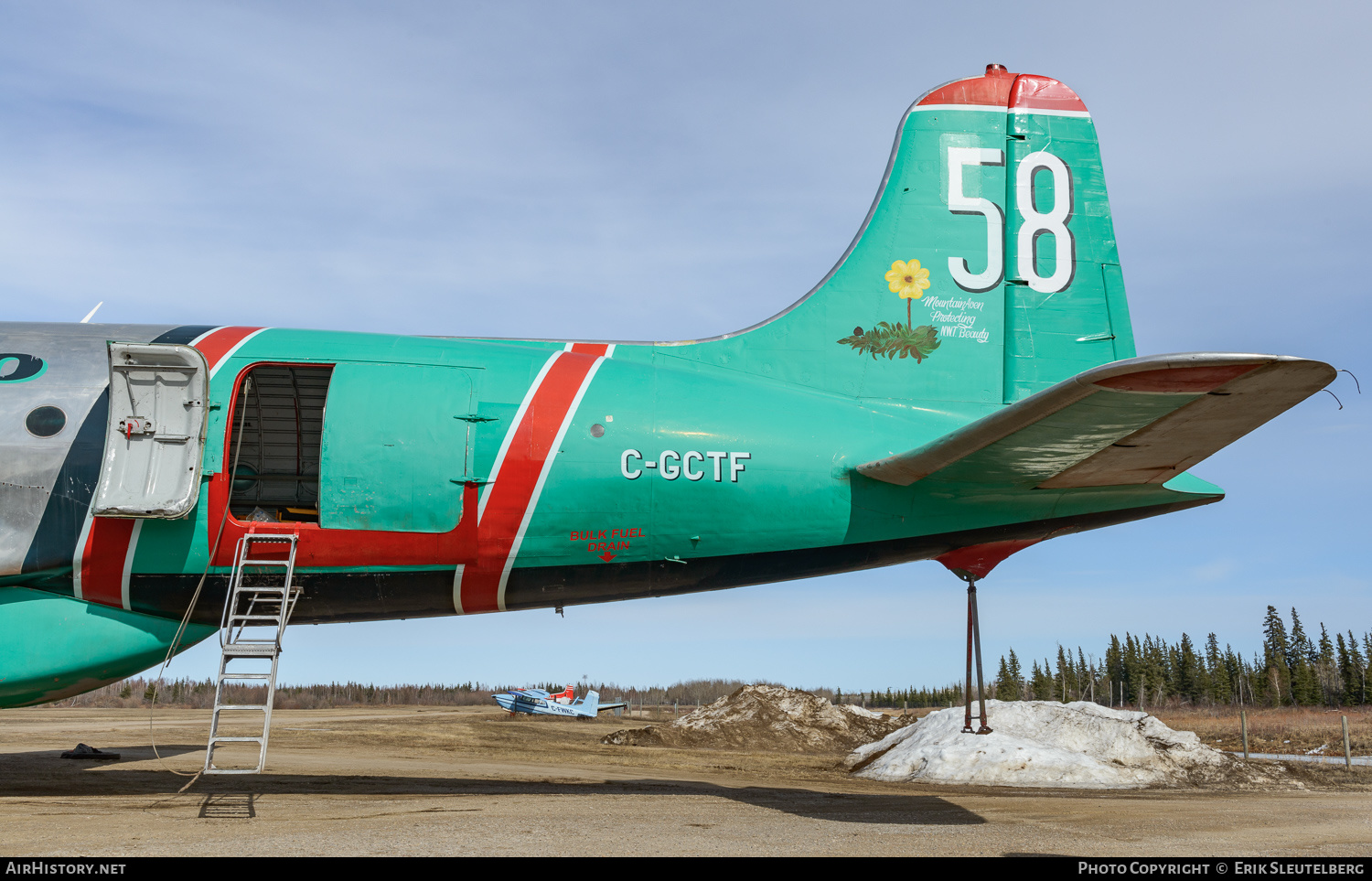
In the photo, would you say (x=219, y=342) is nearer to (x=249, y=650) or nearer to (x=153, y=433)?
(x=153, y=433)

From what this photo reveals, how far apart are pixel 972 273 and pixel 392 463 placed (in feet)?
26.7

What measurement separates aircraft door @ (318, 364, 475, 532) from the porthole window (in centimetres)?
307

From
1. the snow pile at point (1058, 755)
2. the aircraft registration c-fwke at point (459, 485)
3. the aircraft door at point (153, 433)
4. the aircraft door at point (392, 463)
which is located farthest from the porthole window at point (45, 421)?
the snow pile at point (1058, 755)

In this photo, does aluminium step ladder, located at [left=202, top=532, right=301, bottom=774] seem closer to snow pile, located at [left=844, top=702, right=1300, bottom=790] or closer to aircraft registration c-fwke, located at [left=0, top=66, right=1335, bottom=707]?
aircraft registration c-fwke, located at [left=0, top=66, right=1335, bottom=707]

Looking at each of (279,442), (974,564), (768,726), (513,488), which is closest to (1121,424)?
(974,564)

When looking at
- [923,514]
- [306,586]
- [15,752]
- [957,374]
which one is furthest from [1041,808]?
[15,752]

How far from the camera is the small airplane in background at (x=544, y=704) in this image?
44969mm

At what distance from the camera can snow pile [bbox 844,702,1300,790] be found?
53.0 feet

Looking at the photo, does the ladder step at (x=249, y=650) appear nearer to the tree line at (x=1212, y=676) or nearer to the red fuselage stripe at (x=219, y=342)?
the red fuselage stripe at (x=219, y=342)

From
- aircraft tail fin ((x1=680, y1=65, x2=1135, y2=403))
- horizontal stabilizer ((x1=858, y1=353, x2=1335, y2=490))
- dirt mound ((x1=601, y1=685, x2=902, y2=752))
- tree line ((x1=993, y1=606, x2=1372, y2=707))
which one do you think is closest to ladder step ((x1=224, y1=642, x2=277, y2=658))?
aircraft tail fin ((x1=680, y1=65, x2=1135, y2=403))

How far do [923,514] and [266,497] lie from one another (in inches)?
377

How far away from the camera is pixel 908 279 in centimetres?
1255

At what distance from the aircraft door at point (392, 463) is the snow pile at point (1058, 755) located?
11102 millimetres
